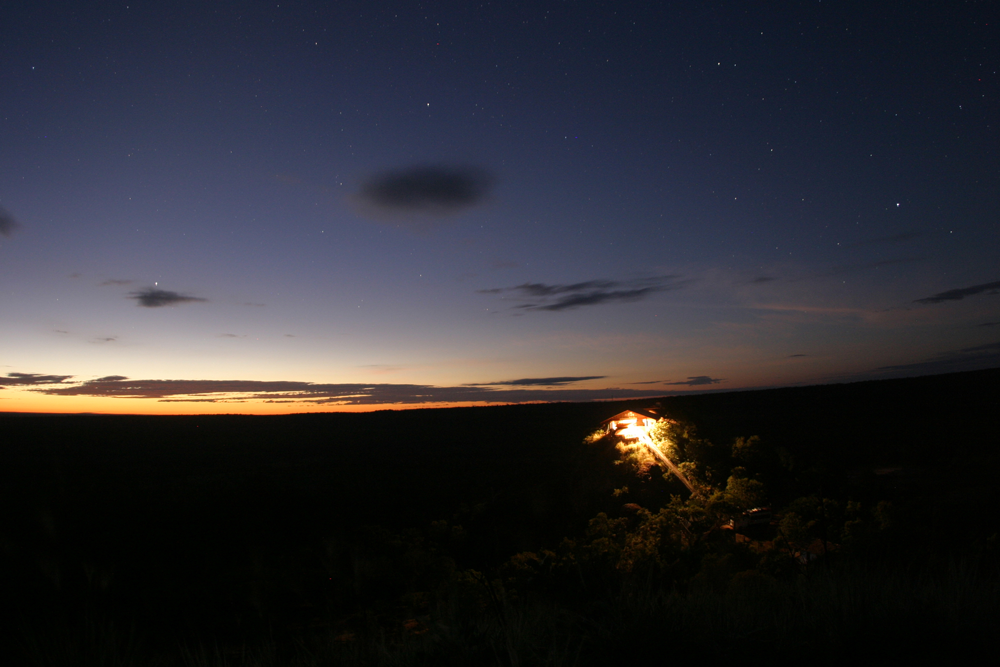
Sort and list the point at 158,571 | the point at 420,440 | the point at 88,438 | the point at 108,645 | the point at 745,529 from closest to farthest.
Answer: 1. the point at 108,645
2. the point at 745,529
3. the point at 158,571
4. the point at 420,440
5. the point at 88,438

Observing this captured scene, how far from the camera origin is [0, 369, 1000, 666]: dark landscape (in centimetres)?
302

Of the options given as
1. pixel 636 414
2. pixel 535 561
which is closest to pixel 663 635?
pixel 535 561

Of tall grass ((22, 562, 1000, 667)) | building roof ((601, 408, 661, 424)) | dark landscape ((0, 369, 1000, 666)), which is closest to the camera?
tall grass ((22, 562, 1000, 667))

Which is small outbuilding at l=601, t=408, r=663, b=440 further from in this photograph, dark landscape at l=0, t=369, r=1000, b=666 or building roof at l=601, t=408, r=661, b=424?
dark landscape at l=0, t=369, r=1000, b=666

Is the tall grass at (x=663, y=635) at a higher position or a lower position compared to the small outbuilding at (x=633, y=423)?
lower

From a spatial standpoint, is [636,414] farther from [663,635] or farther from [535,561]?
[663,635]

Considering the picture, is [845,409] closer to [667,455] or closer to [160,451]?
[667,455]

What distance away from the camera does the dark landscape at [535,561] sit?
119 inches

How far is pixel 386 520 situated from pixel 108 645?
15947mm

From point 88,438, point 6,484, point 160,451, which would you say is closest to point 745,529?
point 6,484

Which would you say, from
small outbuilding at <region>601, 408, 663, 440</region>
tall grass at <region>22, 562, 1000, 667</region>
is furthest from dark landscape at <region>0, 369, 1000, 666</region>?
small outbuilding at <region>601, 408, 663, 440</region>

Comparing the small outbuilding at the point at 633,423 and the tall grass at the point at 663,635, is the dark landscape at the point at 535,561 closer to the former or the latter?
the tall grass at the point at 663,635

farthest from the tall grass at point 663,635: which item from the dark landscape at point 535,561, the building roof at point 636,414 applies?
the building roof at point 636,414

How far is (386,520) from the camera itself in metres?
18.1
